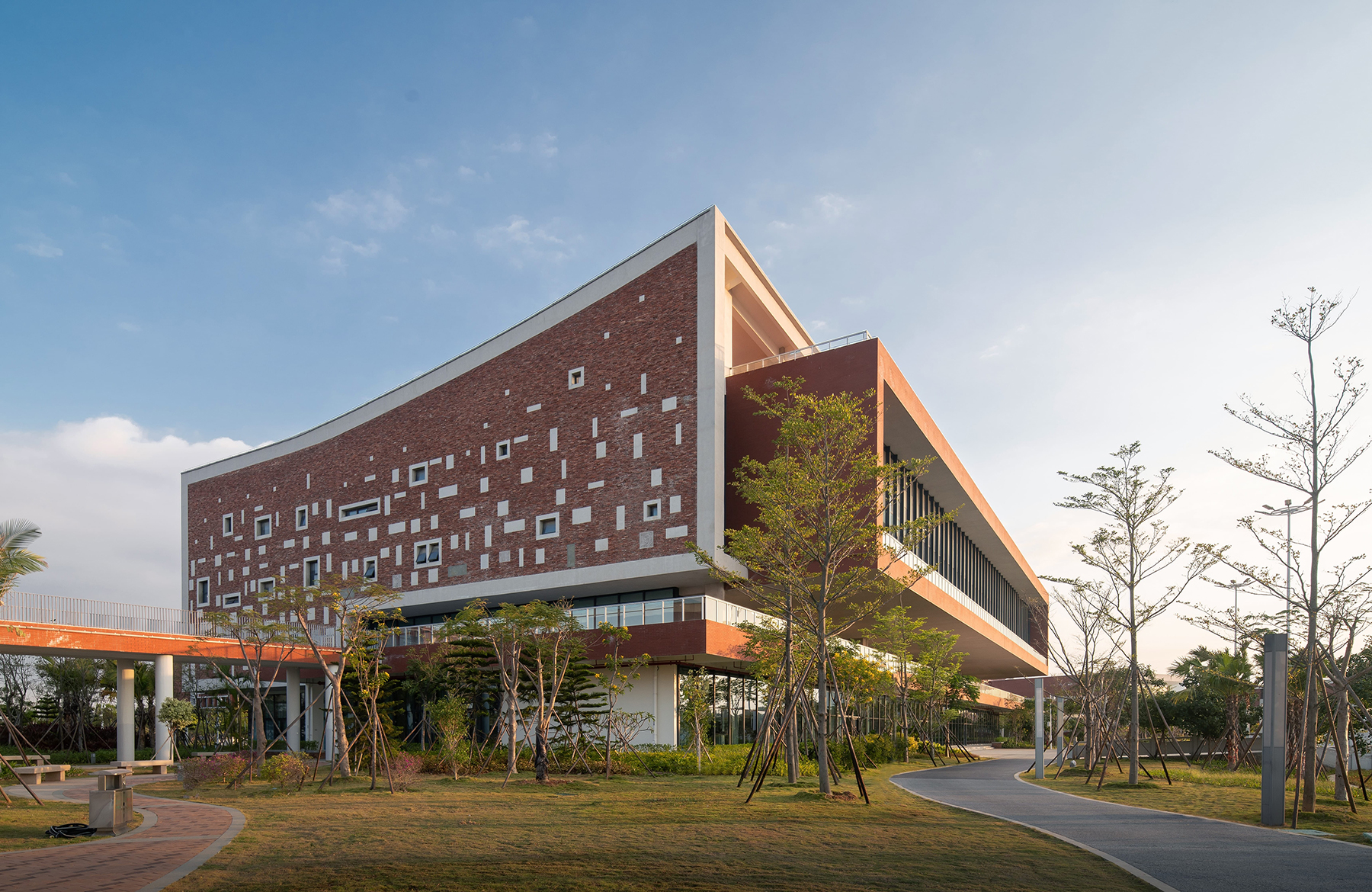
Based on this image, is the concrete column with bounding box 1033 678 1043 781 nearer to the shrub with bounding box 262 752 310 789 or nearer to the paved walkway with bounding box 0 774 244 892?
the shrub with bounding box 262 752 310 789

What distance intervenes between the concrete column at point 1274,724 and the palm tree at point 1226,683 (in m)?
16.7

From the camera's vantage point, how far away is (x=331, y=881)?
337 inches

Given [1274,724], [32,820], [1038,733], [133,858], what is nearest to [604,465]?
[1038,733]

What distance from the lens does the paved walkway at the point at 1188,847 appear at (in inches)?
361

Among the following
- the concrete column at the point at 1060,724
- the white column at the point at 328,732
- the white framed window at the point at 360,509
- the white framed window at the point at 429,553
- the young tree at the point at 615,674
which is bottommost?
the white column at the point at 328,732

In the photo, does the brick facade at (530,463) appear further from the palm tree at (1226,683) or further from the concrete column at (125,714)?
the palm tree at (1226,683)

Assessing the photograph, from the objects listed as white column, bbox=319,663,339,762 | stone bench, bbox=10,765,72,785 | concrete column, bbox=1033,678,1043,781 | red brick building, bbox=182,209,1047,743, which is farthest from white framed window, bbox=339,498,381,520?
concrete column, bbox=1033,678,1043,781

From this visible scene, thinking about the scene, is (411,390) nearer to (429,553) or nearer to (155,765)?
(429,553)

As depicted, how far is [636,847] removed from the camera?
10602 millimetres

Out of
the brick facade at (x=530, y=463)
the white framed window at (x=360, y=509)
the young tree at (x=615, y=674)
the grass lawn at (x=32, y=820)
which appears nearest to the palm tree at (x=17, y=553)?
the grass lawn at (x=32, y=820)

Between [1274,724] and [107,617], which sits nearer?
[1274,724]

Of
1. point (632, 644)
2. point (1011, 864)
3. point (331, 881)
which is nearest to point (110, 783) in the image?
Result: point (331, 881)

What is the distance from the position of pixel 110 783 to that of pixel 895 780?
17.3m

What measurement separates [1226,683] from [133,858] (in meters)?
34.6
